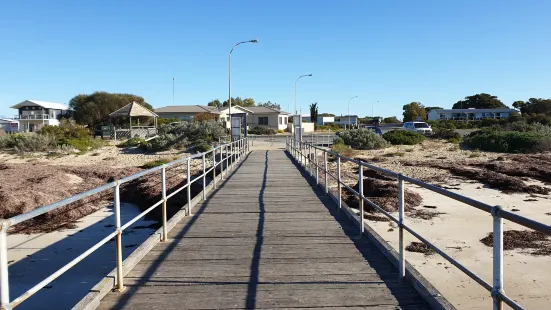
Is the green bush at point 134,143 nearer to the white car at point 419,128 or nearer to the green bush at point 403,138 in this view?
the green bush at point 403,138

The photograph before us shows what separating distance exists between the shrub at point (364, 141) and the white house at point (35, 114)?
47104 millimetres

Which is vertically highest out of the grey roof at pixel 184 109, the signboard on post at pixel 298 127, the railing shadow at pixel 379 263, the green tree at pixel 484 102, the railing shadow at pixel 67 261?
the green tree at pixel 484 102

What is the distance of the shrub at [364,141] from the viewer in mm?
35625

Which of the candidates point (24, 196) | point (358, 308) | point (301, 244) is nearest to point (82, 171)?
point (24, 196)

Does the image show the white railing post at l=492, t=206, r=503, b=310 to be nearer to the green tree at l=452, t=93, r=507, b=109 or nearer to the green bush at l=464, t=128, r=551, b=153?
the green bush at l=464, t=128, r=551, b=153

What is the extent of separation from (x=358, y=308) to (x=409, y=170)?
2024cm

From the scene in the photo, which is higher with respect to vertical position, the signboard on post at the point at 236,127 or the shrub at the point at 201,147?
the signboard on post at the point at 236,127

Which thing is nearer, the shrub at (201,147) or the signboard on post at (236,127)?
the signboard on post at (236,127)

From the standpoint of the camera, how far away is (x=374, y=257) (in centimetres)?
557

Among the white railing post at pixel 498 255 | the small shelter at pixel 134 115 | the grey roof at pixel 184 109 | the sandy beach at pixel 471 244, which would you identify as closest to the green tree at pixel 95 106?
the grey roof at pixel 184 109

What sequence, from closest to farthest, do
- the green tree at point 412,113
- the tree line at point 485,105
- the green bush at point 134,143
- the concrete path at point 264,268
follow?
1. the concrete path at point 264,268
2. the green bush at point 134,143
3. the tree line at point 485,105
4. the green tree at point 412,113

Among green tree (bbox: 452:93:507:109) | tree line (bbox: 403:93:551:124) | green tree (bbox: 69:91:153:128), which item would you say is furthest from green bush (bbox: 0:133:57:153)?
green tree (bbox: 452:93:507:109)

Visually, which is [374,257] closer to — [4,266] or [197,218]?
[197,218]

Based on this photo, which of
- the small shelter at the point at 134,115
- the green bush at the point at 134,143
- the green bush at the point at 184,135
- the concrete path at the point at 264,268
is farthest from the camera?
the small shelter at the point at 134,115
